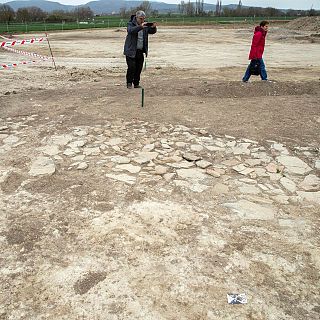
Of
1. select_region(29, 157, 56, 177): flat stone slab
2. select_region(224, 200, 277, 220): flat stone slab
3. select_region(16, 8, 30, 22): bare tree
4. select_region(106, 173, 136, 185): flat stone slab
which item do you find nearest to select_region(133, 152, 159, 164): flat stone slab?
select_region(106, 173, 136, 185): flat stone slab

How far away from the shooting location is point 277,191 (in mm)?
4191

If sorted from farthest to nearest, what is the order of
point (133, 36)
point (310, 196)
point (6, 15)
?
point (6, 15)
point (133, 36)
point (310, 196)

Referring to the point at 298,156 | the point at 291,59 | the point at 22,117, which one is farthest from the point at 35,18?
the point at 298,156

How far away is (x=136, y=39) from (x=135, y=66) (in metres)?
0.72

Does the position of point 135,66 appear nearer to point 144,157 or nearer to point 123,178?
point 144,157

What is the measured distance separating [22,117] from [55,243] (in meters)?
4.19

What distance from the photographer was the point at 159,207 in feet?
12.5

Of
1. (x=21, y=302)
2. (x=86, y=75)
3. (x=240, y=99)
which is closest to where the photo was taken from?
(x=21, y=302)

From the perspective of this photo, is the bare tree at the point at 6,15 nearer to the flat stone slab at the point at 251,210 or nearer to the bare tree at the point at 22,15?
the bare tree at the point at 22,15

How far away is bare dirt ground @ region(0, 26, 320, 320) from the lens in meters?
2.70

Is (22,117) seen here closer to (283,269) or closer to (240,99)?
(240,99)

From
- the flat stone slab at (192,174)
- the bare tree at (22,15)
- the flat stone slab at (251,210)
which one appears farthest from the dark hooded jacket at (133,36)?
the bare tree at (22,15)

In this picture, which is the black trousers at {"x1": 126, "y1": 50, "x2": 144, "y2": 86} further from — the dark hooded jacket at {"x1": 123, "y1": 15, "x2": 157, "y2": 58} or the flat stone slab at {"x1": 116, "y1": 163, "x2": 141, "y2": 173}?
the flat stone slab at {"x1": 116, "y1": 163, "x2": 141, "y2": 173}

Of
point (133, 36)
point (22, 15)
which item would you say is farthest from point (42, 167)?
point (22, 15)
